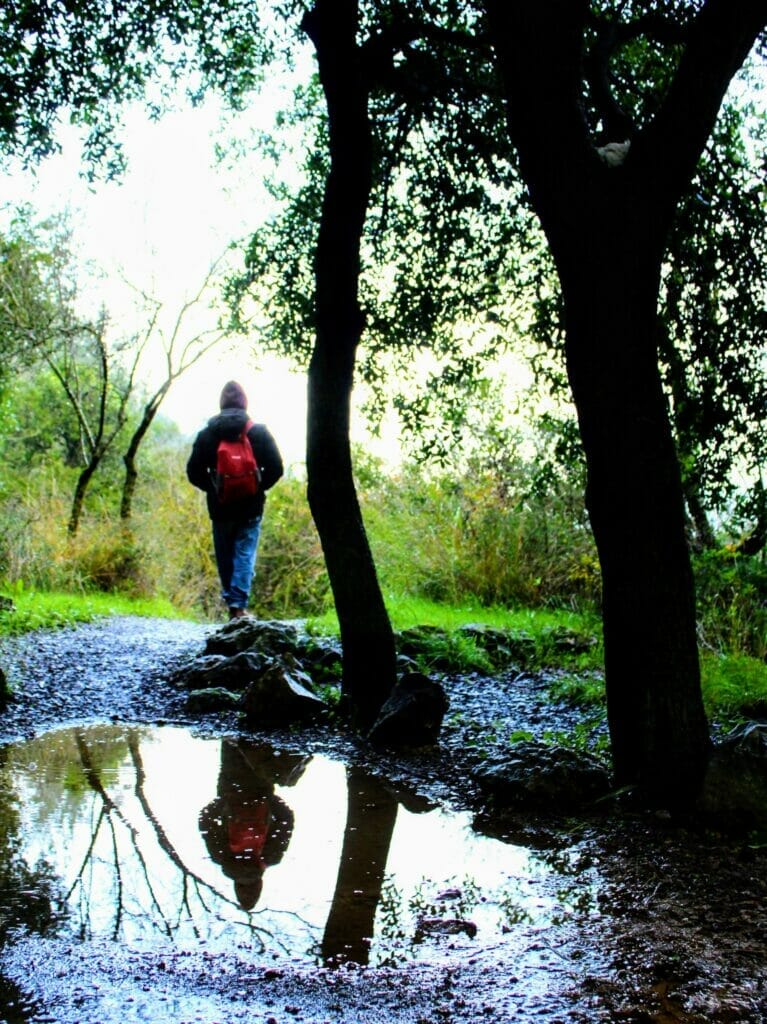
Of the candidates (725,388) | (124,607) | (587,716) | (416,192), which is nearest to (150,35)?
(416,192)

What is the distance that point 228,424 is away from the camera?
9508 millimetres

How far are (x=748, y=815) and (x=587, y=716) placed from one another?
2.28 m

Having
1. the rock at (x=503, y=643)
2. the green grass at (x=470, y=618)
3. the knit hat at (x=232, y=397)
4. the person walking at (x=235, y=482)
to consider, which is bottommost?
the rock at (x=503, y=643)

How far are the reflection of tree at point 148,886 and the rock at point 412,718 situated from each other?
164 cm

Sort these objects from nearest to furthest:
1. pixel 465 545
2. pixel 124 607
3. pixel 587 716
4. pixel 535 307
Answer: pixel 587 716, pixel 535 307, pixel 465 545, pixel 124 607

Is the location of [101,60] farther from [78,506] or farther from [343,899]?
[78,506]

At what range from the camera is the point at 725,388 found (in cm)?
573

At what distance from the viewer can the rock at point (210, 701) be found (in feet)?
19.9

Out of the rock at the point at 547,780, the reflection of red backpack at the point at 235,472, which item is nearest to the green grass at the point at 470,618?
the reflection of red backpack at the point at 235,472

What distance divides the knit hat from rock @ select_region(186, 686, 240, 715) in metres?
4.31

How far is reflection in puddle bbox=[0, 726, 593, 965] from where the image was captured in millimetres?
2611

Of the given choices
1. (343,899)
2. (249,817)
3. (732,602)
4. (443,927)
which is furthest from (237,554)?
(443,927)

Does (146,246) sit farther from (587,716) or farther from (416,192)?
(587,716)

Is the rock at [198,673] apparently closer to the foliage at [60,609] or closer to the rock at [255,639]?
the rock at [255,639]
